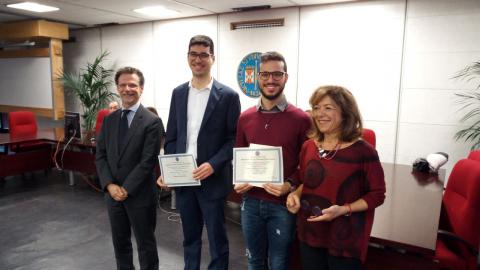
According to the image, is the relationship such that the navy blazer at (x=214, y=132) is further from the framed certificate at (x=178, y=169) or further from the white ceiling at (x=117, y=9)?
the white ceiling at (x=117, y=9)

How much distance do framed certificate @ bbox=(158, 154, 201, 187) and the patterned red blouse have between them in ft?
2.35

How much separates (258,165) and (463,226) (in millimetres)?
1287

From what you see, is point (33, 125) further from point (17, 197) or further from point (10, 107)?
point (10, 107)

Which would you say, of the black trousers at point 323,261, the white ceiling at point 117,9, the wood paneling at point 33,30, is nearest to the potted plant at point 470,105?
the white ceiling at point 117,9

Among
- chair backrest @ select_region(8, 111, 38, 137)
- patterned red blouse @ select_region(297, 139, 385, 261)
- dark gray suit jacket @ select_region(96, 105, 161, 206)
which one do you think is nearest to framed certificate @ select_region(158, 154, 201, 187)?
dark gray suit jacket @ select_region(96, 105, 161, 206)

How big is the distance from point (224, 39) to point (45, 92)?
376cm

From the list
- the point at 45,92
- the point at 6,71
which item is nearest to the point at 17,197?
the point at 45,92

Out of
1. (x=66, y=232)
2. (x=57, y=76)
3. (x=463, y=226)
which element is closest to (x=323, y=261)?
(x=463, y=226)

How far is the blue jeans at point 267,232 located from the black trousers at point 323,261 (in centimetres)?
17

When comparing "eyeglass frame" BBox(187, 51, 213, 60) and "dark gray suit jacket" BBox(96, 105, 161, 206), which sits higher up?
"eyeglass frame" BBox(187, 51, 213, 60)

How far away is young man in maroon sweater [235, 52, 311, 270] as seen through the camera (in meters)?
1.65

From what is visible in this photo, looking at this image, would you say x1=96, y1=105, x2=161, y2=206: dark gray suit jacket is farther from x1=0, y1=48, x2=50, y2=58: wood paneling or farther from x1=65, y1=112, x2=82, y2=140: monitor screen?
x1=0, y1=48, x2=50, y2=58: wood paneling

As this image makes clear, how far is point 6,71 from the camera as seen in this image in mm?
7164

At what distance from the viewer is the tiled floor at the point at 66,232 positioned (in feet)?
9.25
